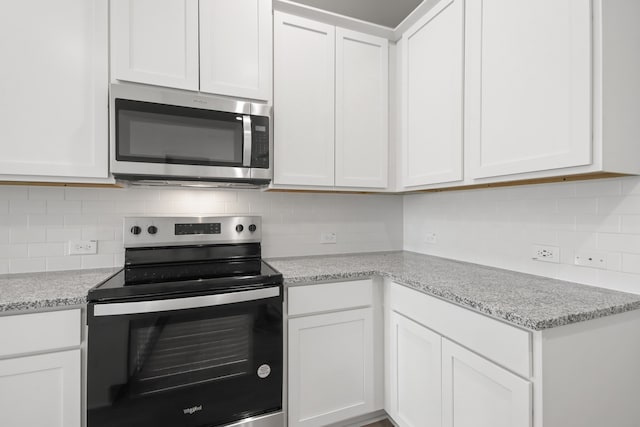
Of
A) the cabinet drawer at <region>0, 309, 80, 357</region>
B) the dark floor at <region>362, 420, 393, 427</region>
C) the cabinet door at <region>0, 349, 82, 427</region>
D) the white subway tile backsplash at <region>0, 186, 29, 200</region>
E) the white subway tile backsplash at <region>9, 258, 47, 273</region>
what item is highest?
the white subway tile backsplash at <region>0, 186, 29, 200</region>

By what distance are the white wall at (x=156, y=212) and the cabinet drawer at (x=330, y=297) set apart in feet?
2.02

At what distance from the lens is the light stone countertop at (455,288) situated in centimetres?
107

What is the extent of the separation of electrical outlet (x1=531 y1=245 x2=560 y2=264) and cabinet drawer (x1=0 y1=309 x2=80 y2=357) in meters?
2.11

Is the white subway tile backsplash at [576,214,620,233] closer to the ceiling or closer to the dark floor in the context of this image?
the dark floor

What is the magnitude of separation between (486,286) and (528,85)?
0.87 meters

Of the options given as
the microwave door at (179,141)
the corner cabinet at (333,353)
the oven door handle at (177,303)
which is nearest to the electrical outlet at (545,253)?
the corner cabinet at (333,353)

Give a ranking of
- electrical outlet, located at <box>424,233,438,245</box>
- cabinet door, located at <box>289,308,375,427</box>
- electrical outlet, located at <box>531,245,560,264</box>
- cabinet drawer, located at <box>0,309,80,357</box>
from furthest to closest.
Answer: electrical outlet, located at <box>424,233,438,245</box> → cabinet door, located at <box>289,308,375,427</box> → electrical outlet, located at <box>531,245,560,264</box> → cabinet drawer, located at <box>0,309,80,357</box>

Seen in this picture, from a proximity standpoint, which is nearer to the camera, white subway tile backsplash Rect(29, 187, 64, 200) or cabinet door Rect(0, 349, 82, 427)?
cabinet door Rect(0, 349, 82, 427)

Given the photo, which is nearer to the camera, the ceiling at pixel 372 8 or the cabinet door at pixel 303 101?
the cabinet door at pixel 303 101

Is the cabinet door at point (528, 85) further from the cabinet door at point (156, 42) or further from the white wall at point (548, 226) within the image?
the cabinet door at point (156, 42)

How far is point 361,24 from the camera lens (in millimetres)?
2021

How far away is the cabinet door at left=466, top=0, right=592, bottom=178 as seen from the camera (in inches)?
44.3

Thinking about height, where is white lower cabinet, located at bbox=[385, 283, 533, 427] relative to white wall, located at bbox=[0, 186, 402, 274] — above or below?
below

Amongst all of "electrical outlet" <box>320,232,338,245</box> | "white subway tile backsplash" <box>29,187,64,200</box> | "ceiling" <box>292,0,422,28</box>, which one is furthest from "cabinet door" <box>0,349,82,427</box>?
"ceiling" <box>292,0,422,28</box>
